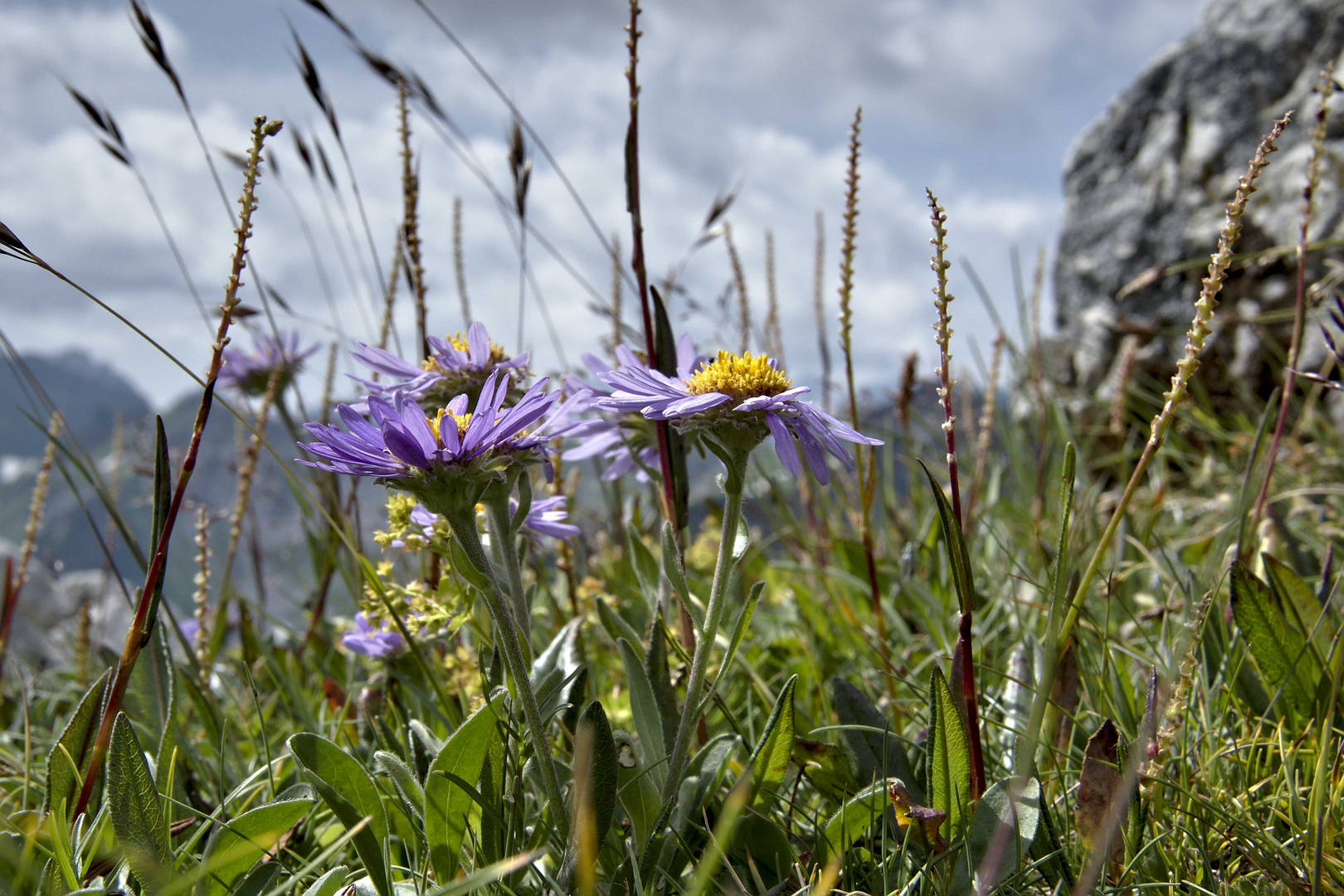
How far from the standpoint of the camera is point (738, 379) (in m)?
1.12

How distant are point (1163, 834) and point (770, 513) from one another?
7.91ft

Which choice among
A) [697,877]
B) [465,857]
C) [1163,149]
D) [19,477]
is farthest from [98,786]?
[19,477]

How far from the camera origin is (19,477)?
158375mm

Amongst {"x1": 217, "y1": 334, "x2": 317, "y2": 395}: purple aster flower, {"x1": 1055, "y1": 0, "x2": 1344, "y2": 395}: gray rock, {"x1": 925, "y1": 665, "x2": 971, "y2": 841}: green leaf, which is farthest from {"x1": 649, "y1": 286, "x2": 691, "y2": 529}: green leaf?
{"x1": 1055, "y1": 0, "x2": 1344, "y2": 395}: gray rock

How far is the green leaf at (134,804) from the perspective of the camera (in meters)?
0.98

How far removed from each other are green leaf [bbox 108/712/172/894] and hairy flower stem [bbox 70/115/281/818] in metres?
0.06

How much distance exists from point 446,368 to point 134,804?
712 mm

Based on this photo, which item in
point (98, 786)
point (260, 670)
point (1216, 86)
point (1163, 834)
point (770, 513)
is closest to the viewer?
point (1163, 834)

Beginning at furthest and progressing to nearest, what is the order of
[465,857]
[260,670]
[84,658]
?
[260,670] < [84,658] < [465,857]

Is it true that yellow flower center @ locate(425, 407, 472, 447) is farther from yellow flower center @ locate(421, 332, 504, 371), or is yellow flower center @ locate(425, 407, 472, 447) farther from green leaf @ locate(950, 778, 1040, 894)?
green leaf @ locate(950, 778, 1040, 894)

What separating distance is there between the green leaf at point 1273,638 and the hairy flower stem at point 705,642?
888mm

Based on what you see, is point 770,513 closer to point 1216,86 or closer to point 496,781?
point 496,781

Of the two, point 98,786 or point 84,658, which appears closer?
point 98,786

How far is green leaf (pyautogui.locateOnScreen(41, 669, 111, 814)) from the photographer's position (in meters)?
1.19
